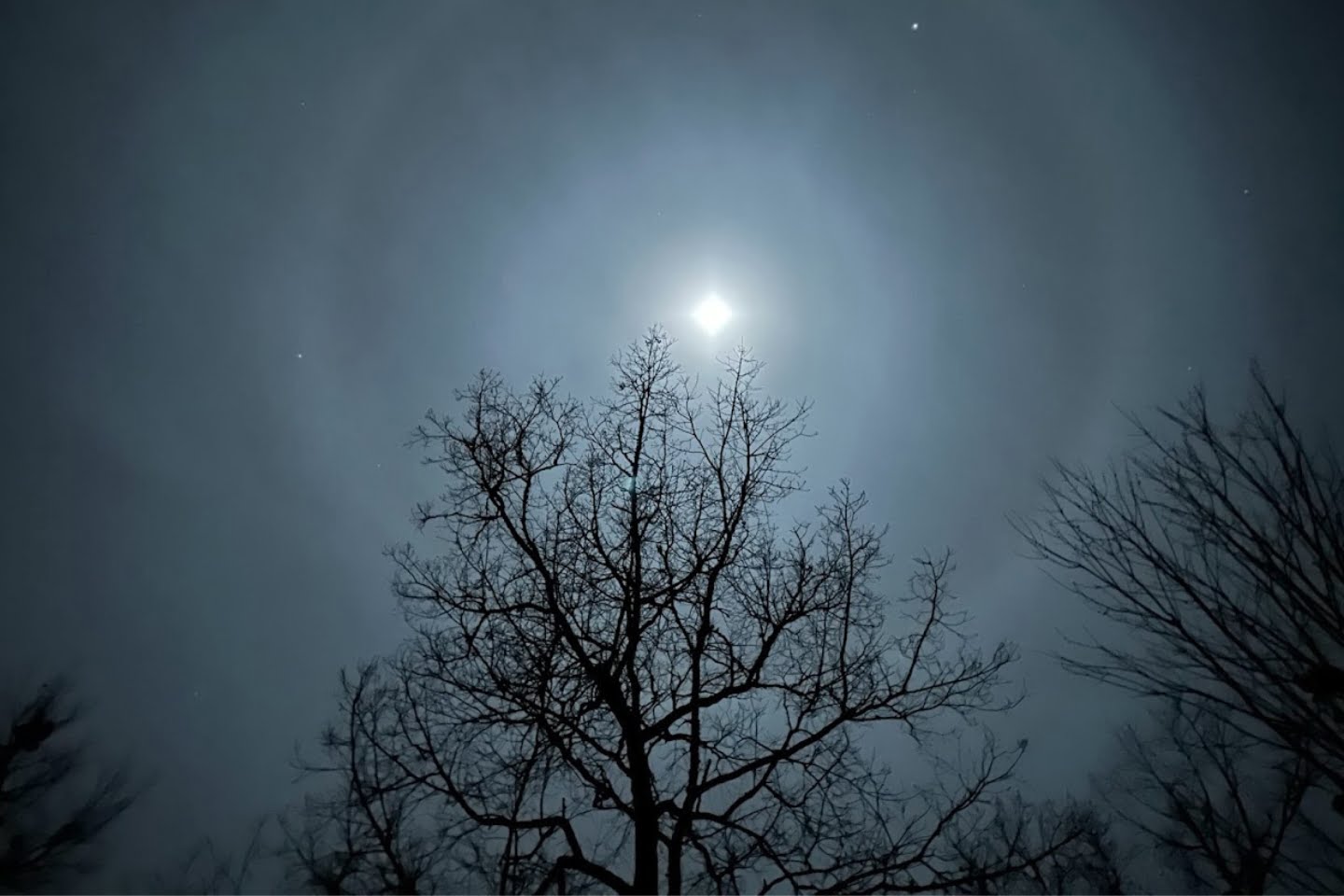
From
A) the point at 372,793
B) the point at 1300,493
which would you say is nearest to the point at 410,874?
the point at 372,793

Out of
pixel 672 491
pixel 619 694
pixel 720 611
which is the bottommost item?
pixel 619 694

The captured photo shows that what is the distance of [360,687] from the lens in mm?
7547

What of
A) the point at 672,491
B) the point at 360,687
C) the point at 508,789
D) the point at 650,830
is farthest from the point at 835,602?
the point at 360,687

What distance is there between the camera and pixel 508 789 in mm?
5605

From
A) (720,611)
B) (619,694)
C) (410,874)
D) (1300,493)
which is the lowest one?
(410,874)

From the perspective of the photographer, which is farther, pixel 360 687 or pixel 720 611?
pixel 360 687

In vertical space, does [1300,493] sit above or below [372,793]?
above

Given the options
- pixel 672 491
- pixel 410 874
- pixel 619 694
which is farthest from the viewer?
pixel 410 874

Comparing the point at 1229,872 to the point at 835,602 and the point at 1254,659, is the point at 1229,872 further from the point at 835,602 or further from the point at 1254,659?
the point at 1254,659

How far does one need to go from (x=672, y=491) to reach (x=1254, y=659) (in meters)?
5.08

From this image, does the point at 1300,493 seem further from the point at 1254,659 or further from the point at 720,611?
the point at 720,611

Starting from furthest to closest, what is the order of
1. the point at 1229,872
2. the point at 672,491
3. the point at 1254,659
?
the point at 1229,872
the point at 672,491
the point at 1254,659

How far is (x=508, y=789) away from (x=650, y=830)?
166cm

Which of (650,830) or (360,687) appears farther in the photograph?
(360,687)
